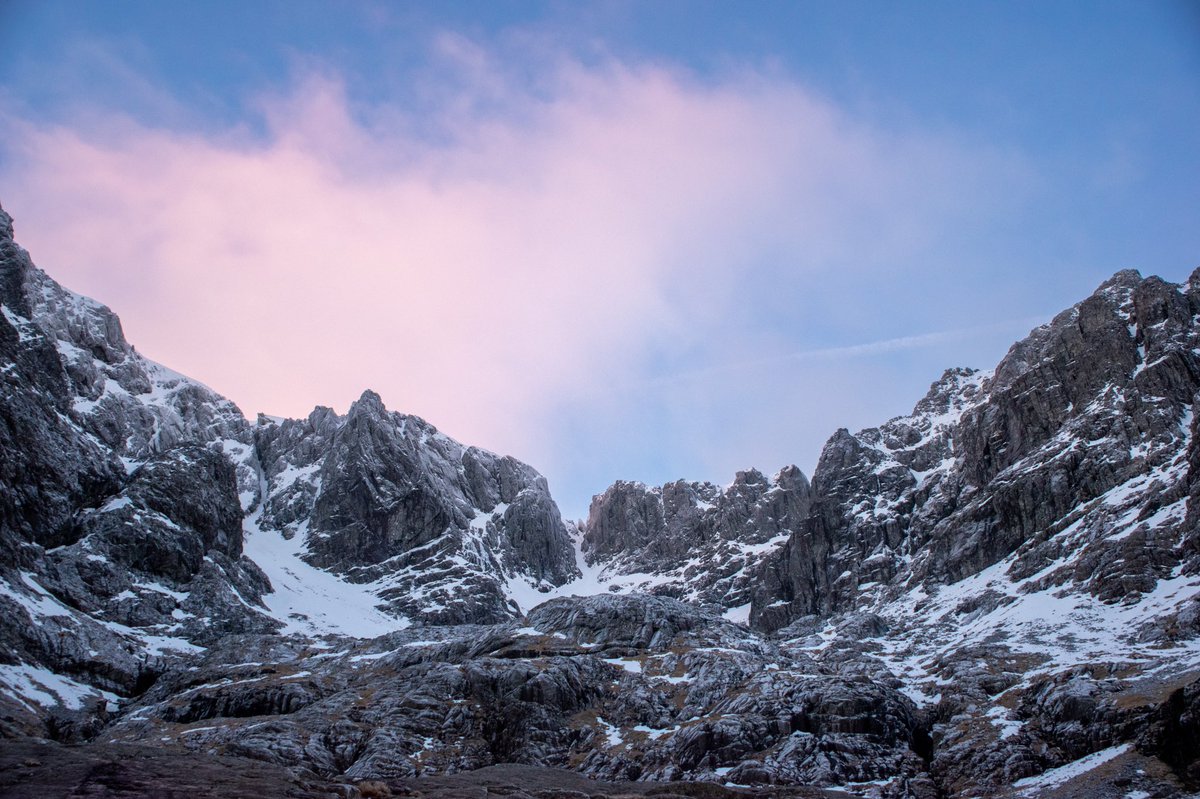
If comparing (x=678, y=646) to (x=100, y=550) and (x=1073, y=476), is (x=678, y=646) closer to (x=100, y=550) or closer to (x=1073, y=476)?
(x=1073, y=476)

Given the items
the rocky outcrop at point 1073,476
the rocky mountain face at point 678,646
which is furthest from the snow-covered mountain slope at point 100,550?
the rocky outcrop at point 1073,476

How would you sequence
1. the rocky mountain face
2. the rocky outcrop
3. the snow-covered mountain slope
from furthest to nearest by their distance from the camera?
the rocky outcrop
the snow-covered mountain slope
the rocky mountain face

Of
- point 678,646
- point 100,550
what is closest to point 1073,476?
→ point 678,646

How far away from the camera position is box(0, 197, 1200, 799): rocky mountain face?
71.9m

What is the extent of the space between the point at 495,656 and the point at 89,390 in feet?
475

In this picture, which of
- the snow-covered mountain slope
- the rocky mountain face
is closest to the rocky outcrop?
the rocky mountain face

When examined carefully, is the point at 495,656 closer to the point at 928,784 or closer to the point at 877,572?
the point at 928,784

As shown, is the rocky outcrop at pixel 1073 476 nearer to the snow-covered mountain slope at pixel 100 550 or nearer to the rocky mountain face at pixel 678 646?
the rocky mountain face at pixel 678 646

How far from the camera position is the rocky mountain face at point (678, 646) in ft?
236

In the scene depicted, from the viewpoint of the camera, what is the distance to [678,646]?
126875 millimetres

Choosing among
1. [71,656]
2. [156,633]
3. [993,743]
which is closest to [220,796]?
[993,743]

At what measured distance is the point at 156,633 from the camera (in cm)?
13950

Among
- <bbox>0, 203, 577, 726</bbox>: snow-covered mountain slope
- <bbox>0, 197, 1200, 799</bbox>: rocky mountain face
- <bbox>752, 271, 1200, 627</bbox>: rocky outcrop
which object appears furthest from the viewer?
<bbox>752, 271, 1200, 627</bbox>: rocky outcrop

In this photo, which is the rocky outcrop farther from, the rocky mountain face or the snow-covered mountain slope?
the snow-covered mountain slope
